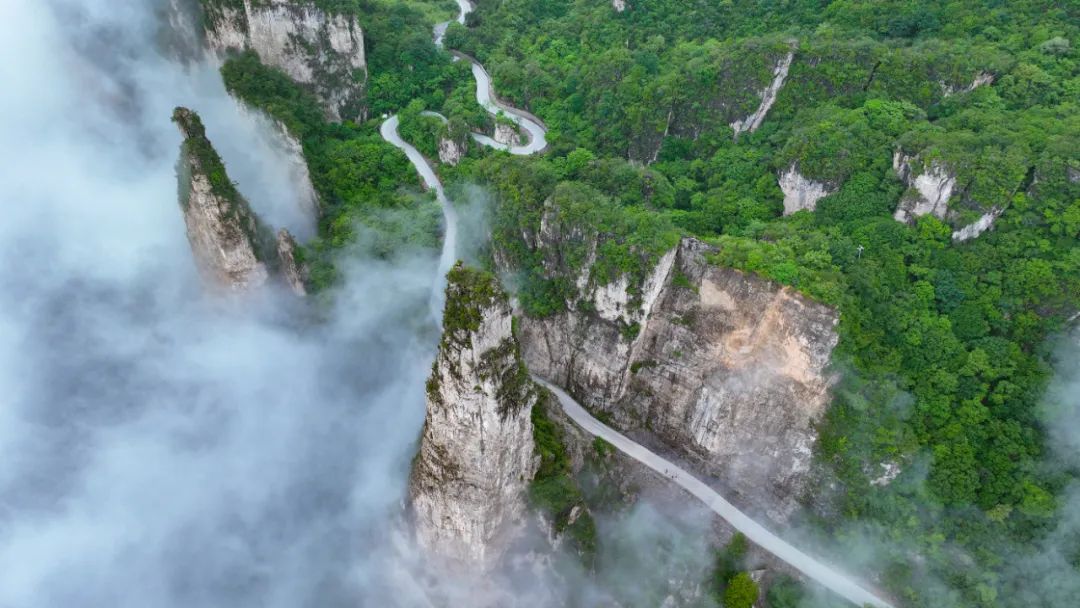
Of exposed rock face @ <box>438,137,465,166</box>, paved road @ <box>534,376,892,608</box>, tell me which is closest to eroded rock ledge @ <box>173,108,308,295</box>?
exposed rock face @ <box>438,137,465,166</box>

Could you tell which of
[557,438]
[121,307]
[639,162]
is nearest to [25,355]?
[121,307]

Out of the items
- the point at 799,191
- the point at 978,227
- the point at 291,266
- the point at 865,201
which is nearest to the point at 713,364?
the point at 799,191

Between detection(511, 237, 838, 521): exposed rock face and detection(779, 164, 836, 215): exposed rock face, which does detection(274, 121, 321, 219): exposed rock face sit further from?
detection(779, 164, 836, 215): exposed rock face

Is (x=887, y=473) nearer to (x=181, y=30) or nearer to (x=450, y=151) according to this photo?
(x=450, y=151)

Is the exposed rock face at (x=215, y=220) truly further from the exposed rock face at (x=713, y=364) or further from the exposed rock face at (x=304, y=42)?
the exposed rock face at (x=713, y=364)

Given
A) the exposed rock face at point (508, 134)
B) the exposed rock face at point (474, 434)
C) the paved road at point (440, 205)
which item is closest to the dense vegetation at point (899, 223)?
the exposed rock face at point (508, 134)
